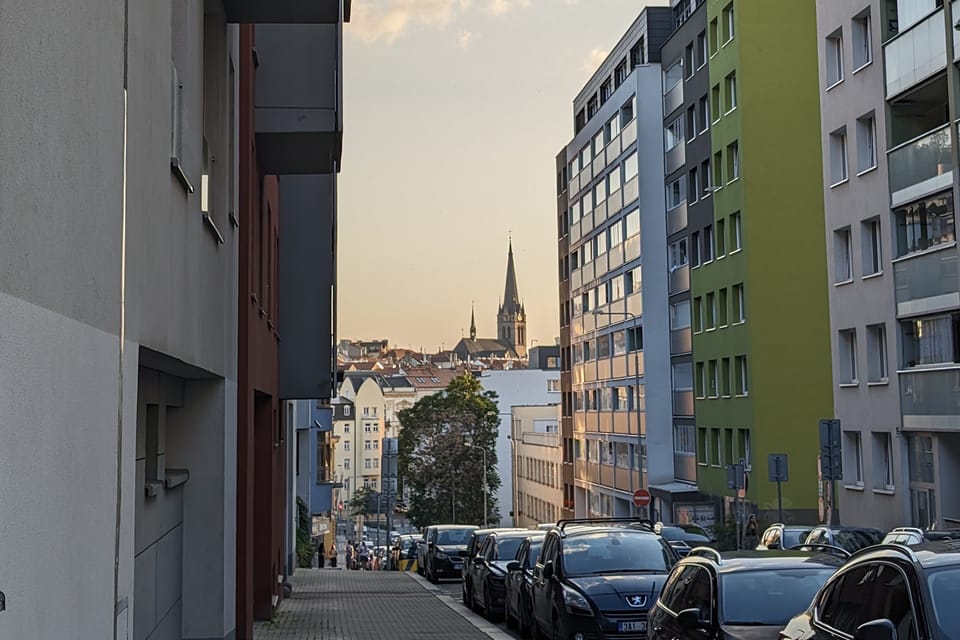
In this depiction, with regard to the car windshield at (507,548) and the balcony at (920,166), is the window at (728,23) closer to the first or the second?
the balcony at (920,166)

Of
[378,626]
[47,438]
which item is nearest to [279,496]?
[378,626]

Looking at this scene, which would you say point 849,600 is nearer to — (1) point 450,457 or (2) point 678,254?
(2) point 678,254

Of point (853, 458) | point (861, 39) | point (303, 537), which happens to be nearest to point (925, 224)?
point (861, 39)

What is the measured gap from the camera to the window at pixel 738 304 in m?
52.0

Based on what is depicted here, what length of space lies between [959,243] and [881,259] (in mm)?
6345

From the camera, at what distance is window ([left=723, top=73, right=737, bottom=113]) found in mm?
53197

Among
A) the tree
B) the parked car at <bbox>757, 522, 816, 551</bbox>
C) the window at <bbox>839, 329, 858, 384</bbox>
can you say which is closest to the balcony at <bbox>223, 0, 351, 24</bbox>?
the parked car at <bbox>757, 522, 816, 551</bbox>

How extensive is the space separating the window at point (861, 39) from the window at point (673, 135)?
2222cm

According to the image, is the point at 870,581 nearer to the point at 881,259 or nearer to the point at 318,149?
the point at 318,149

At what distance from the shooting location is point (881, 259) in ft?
123

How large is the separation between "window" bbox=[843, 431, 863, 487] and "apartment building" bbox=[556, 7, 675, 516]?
20763 mm

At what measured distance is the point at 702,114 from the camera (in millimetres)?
58156

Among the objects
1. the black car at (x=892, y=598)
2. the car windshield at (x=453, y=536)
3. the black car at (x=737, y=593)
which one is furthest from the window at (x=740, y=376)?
the black car at (x=892, y=598)

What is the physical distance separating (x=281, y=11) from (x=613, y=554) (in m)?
8.36
